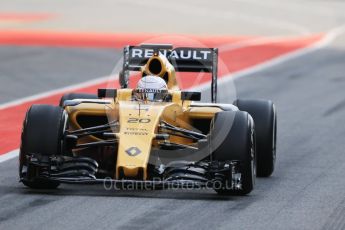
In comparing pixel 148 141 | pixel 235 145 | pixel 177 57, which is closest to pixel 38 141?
pixel 148 141

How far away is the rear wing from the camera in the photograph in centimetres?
1709

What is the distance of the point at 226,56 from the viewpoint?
112 feet

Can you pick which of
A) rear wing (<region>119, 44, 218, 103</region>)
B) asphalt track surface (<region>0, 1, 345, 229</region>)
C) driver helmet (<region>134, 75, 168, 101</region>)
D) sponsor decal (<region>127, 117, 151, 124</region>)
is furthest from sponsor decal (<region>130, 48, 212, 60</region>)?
sponsor decal (<region>127, 117, 151, 124</region>)

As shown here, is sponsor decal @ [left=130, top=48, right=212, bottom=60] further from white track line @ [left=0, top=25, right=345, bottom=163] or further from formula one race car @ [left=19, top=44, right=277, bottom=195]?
white track line @ [left=0, top=25, right=345, bottom=163]

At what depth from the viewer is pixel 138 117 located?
1473cm

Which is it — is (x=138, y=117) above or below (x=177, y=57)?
below

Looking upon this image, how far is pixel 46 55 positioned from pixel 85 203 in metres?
19.5

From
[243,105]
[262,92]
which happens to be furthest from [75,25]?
[243,105]

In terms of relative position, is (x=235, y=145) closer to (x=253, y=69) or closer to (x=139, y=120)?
(x=139, y=120)

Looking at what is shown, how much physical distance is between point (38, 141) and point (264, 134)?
3.20 m

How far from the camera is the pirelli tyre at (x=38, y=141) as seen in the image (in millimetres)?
14445

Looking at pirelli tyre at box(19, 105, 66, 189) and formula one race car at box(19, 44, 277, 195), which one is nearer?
formula one race car at box(19, 44, 277, 195)

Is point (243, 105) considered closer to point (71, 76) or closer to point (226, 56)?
point (71, 76)

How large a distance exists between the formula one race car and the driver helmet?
0.01 meters
